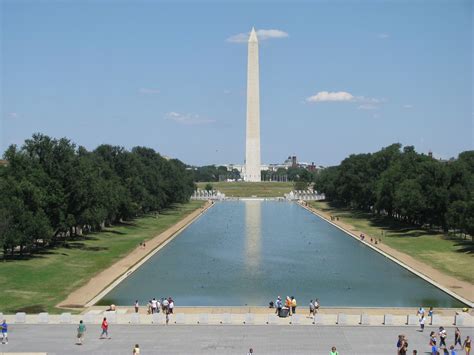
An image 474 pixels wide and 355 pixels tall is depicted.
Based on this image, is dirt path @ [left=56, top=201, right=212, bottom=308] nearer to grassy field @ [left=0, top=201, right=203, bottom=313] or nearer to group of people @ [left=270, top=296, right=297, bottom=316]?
grassy field @ [left=0, top=201, right=203, bottom=313]

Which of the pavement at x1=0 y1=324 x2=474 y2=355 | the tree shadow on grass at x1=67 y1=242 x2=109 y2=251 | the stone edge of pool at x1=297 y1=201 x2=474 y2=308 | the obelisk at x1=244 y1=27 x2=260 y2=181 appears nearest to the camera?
the pavement at x1=0 y1=324 x2=474 y2=355

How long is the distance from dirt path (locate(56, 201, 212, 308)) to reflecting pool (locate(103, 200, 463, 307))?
867 millimetres

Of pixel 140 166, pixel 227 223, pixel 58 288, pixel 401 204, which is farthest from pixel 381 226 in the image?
pixel 58 288

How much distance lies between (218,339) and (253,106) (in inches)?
5271

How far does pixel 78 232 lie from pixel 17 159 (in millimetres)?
16776

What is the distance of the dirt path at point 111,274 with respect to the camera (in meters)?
39.2

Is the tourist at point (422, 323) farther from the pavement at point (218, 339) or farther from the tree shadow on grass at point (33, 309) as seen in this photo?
the tree shadow on grass at point (33, 309)

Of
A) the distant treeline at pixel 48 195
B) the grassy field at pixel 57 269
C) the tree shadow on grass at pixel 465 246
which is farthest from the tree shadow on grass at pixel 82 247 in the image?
the tree shadow on grass at pixel 465 246

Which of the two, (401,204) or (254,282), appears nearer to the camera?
(254,282)

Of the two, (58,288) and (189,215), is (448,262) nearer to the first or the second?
(58,288)

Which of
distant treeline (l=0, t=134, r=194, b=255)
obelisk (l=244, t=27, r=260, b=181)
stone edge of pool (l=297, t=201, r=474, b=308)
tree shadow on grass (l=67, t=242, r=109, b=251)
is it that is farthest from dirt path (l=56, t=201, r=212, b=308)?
obelisk (l=244, t=27, r=260, b=181)

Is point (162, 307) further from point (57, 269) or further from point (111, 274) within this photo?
point (57, 269)

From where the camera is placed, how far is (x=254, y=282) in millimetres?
46781

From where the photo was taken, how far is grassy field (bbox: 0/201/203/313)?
38906 millimetres
